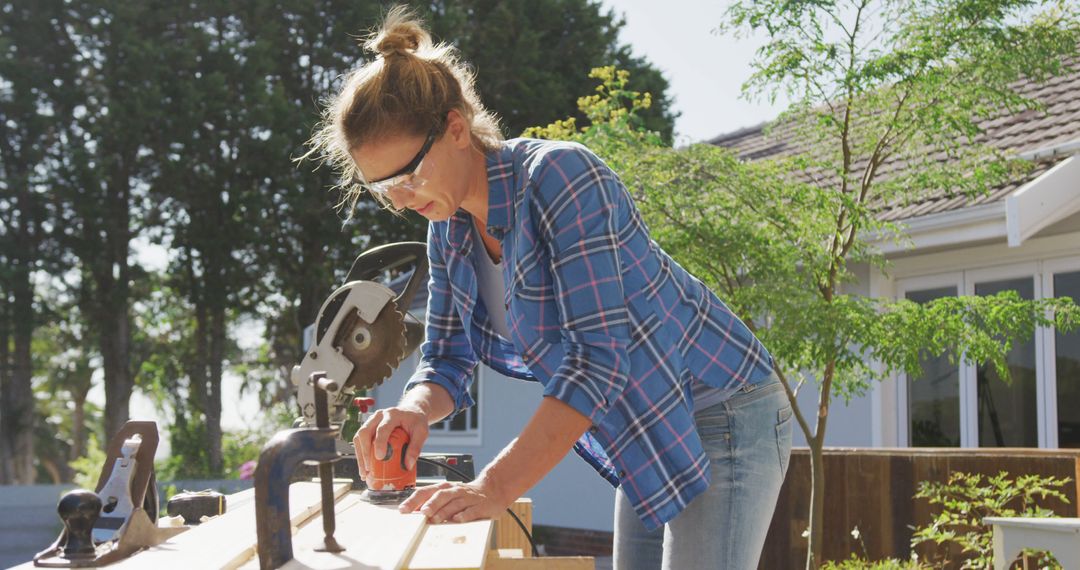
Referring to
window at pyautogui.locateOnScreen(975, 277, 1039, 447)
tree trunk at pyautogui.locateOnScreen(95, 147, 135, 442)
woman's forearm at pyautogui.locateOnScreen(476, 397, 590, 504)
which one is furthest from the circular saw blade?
tree trunk at pyautogui.locateOnScreen(95, 147, 135, 442)

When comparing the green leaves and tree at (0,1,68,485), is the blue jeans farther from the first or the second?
tree at (0,1,68,485)

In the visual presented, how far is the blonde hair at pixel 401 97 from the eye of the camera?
1.94 meters

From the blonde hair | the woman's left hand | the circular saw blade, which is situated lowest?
the woman's left hand

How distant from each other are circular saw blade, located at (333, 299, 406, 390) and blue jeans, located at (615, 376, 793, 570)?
1.14 metres

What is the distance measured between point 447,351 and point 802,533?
5.00 metres

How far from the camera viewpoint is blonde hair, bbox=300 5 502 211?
6.38ft

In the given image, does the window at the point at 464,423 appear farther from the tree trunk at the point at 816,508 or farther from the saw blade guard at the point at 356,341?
the saw blade guard at the point at 356,341

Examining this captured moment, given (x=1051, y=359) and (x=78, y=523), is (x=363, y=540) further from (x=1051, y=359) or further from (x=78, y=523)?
(x=1051, y=359)

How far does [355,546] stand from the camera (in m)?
1.80

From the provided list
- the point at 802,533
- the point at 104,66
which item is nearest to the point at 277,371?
the point at 104,66

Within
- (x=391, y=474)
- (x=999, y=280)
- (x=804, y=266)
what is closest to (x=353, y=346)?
(x=391, y=474)

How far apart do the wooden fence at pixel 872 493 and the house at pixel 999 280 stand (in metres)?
1.20

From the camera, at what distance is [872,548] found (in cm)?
680

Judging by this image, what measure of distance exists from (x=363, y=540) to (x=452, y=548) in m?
0.21
